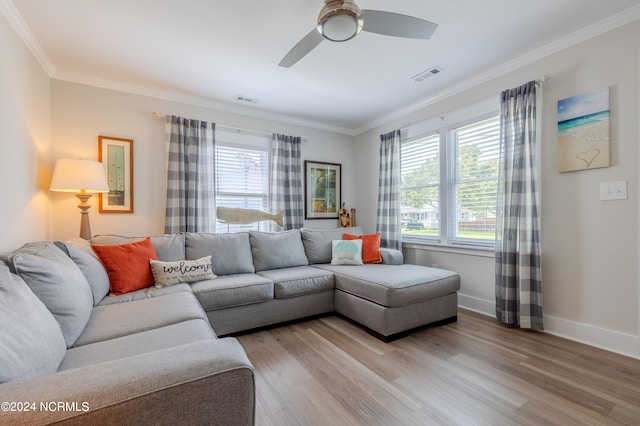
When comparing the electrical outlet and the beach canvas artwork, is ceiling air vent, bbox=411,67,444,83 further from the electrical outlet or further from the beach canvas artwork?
the electrical outlet

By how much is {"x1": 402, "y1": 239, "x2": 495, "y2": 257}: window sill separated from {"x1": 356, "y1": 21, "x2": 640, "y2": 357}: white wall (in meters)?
0.51

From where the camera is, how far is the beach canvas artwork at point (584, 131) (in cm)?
221

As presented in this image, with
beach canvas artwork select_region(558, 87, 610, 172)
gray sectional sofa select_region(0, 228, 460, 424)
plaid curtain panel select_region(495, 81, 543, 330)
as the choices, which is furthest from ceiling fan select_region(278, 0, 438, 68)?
gray sectional sofa select_region(0, 228, 460, 424)

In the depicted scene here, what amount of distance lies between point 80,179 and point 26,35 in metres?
1.13

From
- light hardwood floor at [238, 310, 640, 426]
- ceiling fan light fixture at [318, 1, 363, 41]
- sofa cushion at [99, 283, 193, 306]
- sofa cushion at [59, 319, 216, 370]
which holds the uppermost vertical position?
ceiling fan light fixture at [318, 1, 363, 41]

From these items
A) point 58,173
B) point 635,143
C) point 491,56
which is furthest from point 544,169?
point 58,173

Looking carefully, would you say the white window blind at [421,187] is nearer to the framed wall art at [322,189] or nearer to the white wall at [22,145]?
the framed wall art at [322,189]

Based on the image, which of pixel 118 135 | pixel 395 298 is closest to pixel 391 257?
pixel 395 298

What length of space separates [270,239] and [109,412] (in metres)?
2.65

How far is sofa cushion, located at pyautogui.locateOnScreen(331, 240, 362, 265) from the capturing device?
10.9 ft

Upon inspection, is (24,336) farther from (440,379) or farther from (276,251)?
(276,251)

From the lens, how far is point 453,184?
3.38 m

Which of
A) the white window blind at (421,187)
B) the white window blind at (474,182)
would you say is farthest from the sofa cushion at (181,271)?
the white window blind at (474,182)

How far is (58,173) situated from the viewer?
8.18ft
